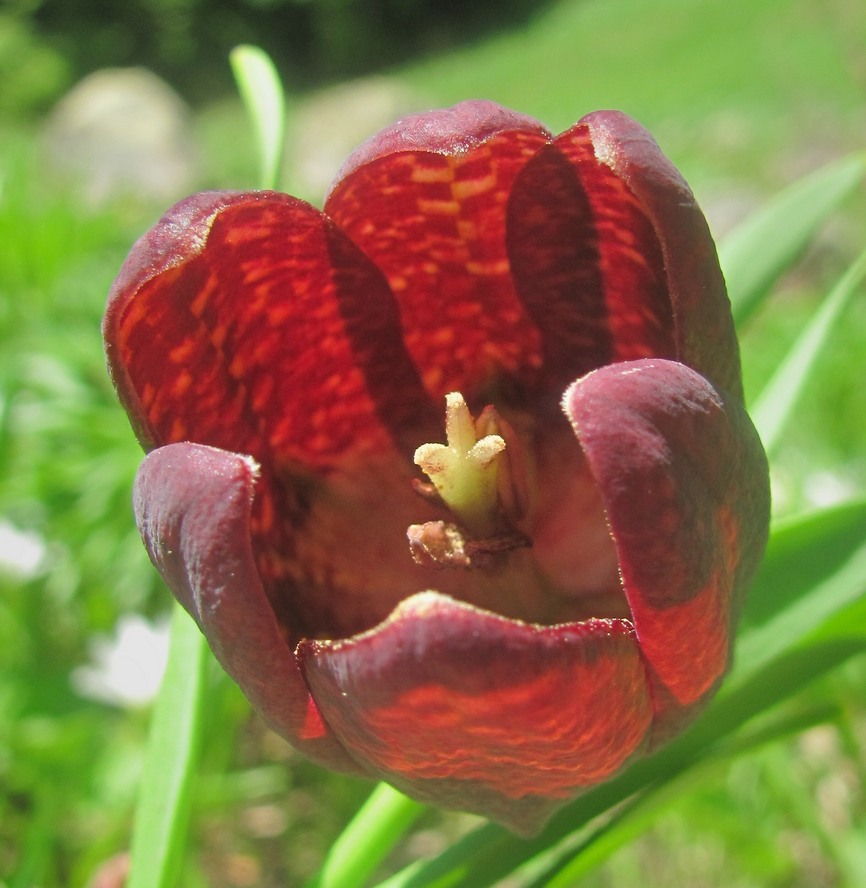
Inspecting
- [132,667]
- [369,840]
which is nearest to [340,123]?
[132,667]

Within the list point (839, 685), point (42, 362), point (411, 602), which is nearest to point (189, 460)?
point (411, 602)

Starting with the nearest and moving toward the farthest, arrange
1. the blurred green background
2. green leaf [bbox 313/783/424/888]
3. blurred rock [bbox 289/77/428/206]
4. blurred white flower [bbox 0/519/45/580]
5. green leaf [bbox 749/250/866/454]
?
green leaf [bbox 313/783/424/888] → green leaf [bbox 749/250/866/454] → the blurred green background → blurred white flower [bbox 0/519/45/580] → blurred rock [bbox 289/77/428/206]

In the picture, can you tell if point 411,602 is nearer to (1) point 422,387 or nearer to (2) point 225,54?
(1) point 422,387

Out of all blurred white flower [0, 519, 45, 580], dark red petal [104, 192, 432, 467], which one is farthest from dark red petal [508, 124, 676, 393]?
→ blurred white flower [0, 519, 45, 580]

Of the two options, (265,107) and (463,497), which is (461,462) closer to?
(463,497)

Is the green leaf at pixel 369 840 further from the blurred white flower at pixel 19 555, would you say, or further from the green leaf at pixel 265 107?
the blurred white flower at pixel 19 555

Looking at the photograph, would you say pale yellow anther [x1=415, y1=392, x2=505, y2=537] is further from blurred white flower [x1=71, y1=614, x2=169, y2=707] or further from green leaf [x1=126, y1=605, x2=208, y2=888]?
blurred white flower [x1=71, y1=614, x2=169, y2=707]

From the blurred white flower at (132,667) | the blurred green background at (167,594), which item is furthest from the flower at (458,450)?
the blurred white flower at (132,667)

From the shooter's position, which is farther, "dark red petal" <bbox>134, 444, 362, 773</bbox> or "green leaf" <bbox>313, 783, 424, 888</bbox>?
"green leaf" <bbox>313, 783, 424, 888</bbox>
